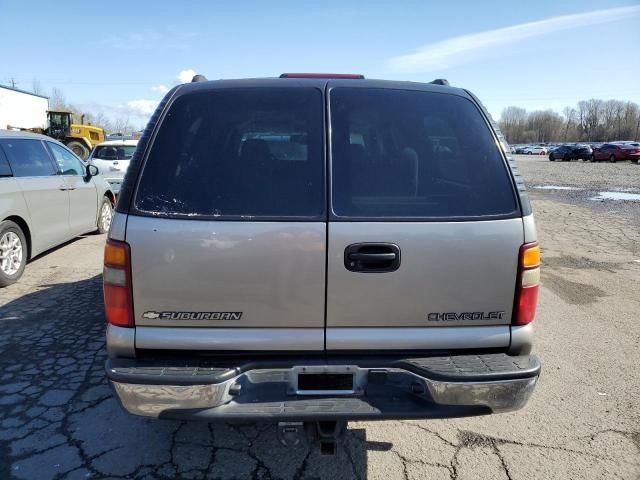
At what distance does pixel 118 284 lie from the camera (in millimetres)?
2041

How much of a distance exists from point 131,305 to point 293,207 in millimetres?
889

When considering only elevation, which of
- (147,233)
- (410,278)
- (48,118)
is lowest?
(410,278)

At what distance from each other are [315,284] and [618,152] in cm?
4613

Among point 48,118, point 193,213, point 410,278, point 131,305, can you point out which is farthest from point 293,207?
point 48,118

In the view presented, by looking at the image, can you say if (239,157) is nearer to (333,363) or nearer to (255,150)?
(255,150)

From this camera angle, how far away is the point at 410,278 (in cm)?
206

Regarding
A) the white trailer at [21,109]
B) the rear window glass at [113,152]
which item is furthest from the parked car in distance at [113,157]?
the white trailer at [21,109]

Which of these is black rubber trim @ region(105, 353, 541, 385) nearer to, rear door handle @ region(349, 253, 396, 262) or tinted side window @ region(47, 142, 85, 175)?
rear door handle @ region(349, 253, 396, 262)

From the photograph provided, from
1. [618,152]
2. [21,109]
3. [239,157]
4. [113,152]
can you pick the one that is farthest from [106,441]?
[618,152]

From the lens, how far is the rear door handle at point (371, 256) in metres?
2.03

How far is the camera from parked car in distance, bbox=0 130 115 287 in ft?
17.4

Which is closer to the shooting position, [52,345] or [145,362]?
[145,362]

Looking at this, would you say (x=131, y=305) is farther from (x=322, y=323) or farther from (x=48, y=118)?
(x=48, y=118)

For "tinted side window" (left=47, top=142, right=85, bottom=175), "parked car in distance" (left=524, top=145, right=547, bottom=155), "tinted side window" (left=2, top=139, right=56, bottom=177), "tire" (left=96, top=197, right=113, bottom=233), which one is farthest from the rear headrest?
"parked car in distance" (left=524, top=145, right=547, bottom=155)
